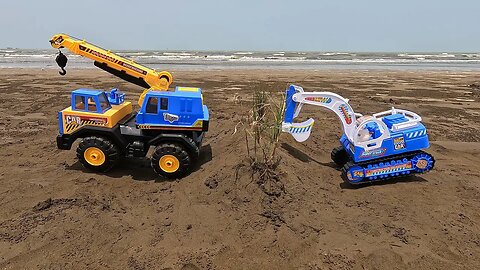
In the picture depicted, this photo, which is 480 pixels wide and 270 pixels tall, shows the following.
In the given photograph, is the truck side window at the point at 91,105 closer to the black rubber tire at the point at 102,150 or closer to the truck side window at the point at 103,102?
the truck side window at the point at 103,102

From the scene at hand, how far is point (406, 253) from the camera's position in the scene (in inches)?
179

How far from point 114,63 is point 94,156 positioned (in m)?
2.27

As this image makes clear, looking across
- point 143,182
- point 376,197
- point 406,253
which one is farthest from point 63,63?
point 406,253

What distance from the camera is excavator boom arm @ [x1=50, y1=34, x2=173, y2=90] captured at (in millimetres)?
7750

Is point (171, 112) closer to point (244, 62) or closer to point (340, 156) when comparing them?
point (340, 156)

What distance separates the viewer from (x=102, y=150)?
680cm

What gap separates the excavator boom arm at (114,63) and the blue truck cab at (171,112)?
124 cm

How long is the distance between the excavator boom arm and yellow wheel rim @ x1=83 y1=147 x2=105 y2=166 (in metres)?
2.03

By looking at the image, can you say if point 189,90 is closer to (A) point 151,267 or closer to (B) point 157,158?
(B) point 157,158

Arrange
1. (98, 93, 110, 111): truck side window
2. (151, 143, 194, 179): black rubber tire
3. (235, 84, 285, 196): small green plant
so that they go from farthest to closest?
(98, 93, 110, 111): truck side window → (151, 143, 194, 179): black rubber tire → (235, 84, 285, 196): small green plant

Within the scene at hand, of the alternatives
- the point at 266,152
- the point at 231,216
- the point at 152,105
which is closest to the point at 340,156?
the point at 266,152

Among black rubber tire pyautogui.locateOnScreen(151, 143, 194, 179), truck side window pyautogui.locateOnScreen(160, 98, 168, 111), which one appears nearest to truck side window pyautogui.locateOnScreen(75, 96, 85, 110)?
truck side window pyautogui.locateOnScreen(160, 98, 168, 111)

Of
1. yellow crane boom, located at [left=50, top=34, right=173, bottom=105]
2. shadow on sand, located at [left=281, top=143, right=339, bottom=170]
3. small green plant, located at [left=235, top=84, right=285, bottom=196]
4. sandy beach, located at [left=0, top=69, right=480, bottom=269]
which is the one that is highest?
yellow crane boom, located at [left=50, top=34, right=173, bottom=105]

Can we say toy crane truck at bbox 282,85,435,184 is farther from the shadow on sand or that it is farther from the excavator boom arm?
the excavator boom arm
